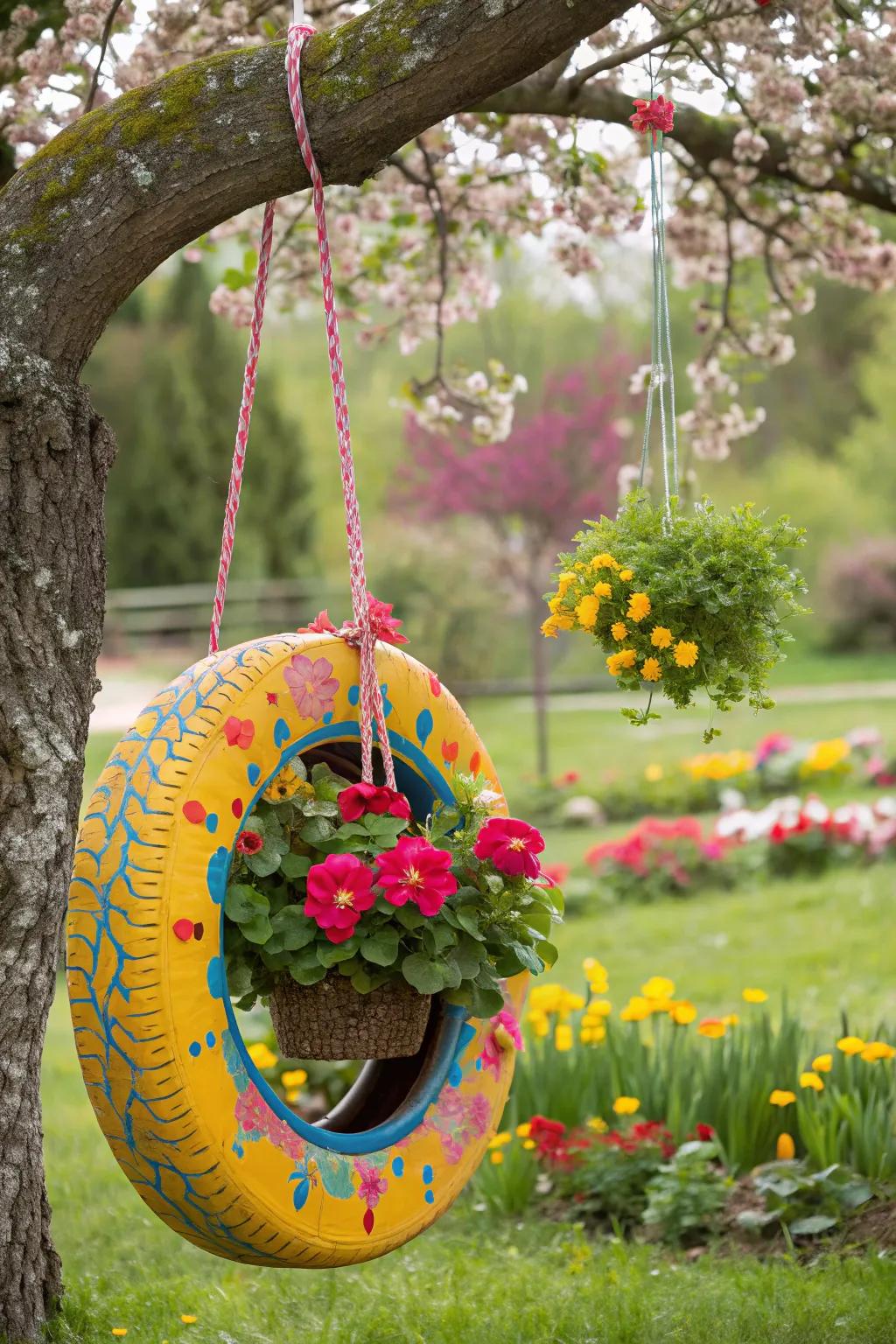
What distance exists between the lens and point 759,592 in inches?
92.8

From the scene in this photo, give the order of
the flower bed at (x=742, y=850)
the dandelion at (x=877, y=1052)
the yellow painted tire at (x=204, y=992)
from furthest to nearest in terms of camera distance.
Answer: the flower bed at (x=742, y=850) < the dandelion at (x=877, y=1052) < the yellow painted tire at (x=204, y=992)

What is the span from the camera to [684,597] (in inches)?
91.8

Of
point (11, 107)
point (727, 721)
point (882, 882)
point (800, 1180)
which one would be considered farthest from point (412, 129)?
point (727, 721)

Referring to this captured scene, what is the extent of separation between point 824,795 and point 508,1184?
6046 mm

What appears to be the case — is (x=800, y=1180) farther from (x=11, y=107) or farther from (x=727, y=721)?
(x=727, y=721)

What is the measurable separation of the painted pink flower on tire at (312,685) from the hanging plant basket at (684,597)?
38 centimetres

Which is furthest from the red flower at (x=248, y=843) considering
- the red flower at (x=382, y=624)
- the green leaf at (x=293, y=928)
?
the red flower at (x=382, y=624)

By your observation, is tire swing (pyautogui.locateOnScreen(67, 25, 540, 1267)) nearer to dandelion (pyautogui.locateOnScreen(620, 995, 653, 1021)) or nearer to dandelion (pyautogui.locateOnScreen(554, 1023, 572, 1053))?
dandelion (pyautogui.locateOnScreen(620, 995, 653, 1021))

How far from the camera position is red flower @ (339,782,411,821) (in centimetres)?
228

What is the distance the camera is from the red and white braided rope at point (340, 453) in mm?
2260

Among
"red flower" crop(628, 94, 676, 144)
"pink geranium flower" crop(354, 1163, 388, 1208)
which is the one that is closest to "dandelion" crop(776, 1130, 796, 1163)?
"pink geranium flower" crop(354, 1163, 388, 1208)

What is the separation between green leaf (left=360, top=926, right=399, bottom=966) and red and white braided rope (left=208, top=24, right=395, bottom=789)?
0.84 feet

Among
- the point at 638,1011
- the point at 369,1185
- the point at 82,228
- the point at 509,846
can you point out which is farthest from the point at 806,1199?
the point at 82,228

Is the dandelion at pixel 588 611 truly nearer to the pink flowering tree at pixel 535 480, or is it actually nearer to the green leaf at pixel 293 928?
the green leaf at pixel 293 928
